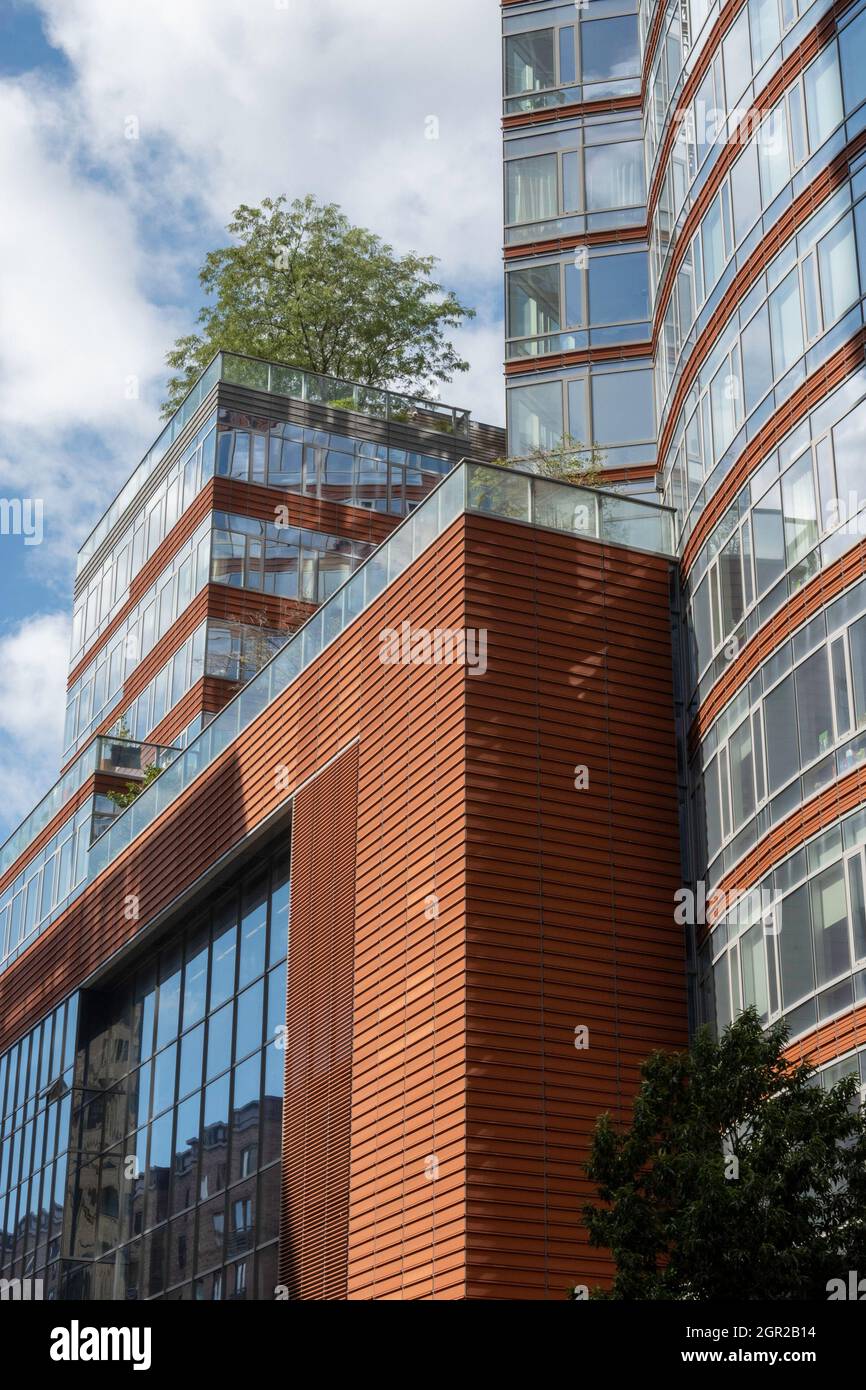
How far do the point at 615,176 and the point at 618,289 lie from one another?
99.2 inches

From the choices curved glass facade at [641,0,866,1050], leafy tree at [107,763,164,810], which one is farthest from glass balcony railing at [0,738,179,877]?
curved glass facade at [641,0,866,1050]

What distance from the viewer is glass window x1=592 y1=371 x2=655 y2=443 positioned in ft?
117

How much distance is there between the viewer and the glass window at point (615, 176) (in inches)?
1464

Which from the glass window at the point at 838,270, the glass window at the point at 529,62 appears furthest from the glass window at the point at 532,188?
the glass window at the point at 838,270

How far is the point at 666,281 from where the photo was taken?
103 feet

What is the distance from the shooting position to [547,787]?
25703 mm

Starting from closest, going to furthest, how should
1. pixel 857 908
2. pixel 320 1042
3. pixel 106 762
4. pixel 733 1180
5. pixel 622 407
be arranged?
pixel 733 1180 → pixel 857 908 → pixel 320 1042 → pixel 622 407 → pixel 106 762

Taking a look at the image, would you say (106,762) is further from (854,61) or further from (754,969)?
(854,61)

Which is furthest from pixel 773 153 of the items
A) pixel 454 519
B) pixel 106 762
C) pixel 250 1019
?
pixel 106 762

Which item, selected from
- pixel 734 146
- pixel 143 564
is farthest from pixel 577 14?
pixel 143 564

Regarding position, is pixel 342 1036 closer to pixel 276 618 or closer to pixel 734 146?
pixel 734 146

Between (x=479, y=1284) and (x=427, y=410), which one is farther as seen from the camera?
(x=427, y=410)

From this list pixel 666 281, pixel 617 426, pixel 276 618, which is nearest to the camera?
pixel 666 281
